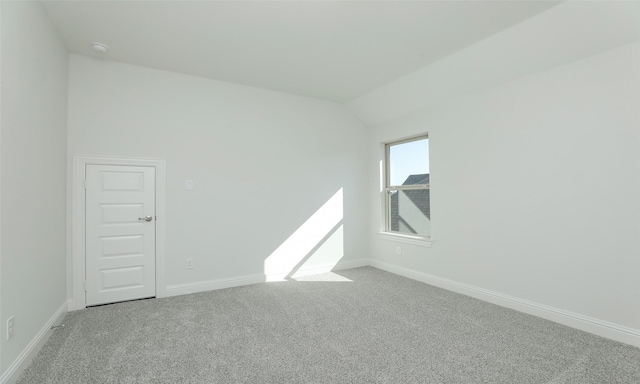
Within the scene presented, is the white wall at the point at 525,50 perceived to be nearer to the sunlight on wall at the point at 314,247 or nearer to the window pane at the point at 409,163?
the window pane at the point at 409,163

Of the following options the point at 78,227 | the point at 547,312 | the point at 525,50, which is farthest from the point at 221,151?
the point at 547,312

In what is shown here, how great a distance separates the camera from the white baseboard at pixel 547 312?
2375 millimetres

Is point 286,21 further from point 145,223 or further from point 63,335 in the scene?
point 63,335

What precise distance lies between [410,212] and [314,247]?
1.54 metres

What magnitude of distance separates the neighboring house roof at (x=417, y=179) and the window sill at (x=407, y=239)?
0.79m

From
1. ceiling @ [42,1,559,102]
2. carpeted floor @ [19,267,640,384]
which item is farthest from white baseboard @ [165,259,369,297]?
ceiling @ [42,1,559,102]

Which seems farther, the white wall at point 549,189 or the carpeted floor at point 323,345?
the white wall at point 549,189

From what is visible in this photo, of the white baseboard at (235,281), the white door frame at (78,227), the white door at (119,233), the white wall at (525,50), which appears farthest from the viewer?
the white baseboard at (235,281)

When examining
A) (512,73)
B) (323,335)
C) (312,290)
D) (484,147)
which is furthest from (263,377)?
(512,73)

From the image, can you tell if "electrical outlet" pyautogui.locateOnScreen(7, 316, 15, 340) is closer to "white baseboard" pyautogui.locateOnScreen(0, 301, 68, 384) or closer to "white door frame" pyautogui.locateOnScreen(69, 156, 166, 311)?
"white baseboard" pyautogui.locateOnScreen(0, 301, 68, 384)

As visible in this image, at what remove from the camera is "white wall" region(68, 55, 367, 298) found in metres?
3.26

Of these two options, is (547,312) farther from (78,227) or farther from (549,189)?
(78,227)

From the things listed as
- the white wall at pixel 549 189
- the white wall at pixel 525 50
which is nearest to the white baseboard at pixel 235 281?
the white wall at pixel 549 189

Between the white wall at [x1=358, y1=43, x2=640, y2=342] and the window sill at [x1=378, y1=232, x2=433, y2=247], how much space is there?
134 mm
